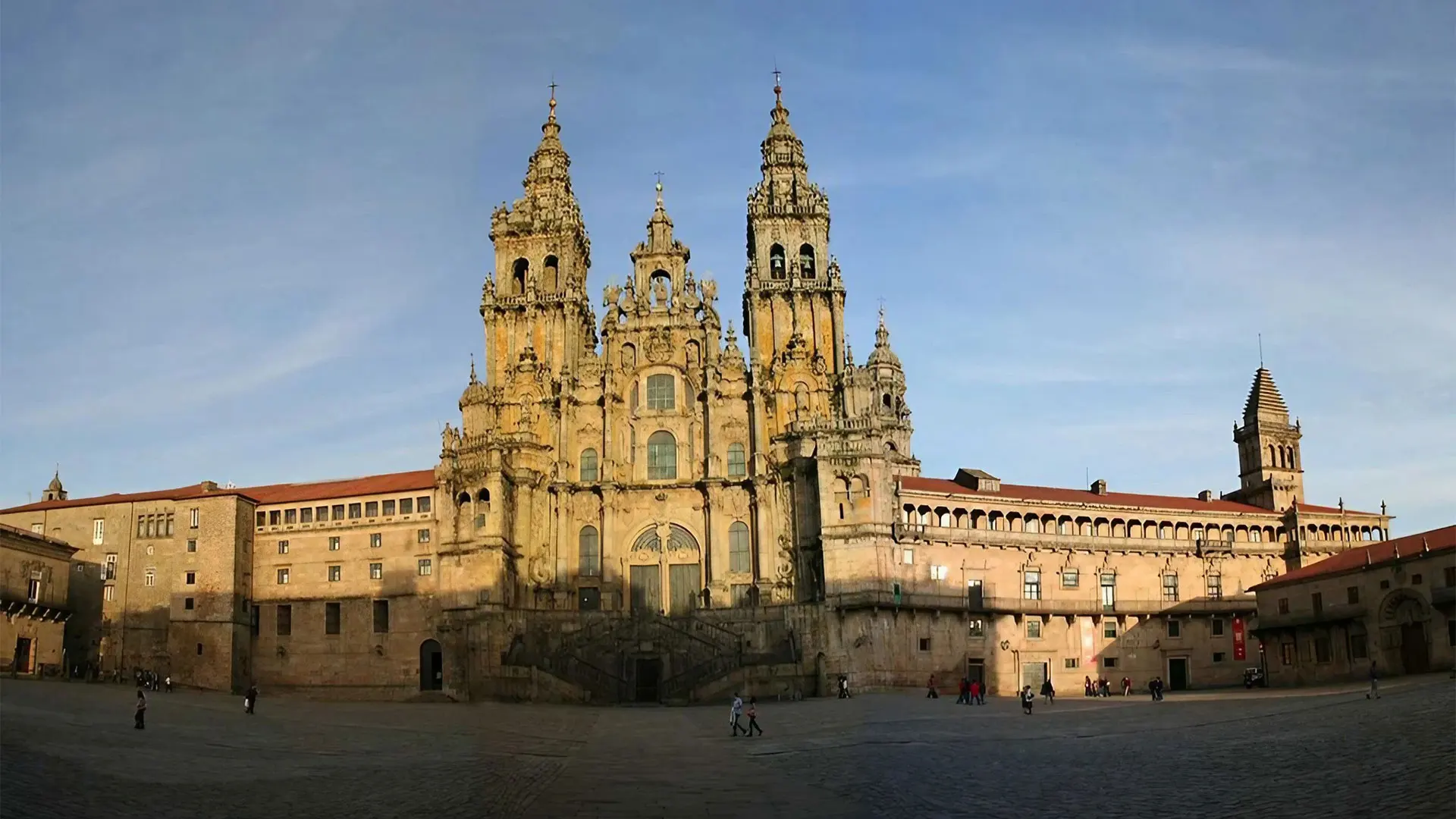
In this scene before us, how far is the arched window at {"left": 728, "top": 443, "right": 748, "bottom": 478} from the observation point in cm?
9138

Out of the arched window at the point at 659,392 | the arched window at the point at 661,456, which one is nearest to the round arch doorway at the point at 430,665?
the arched window at the point at 661,456

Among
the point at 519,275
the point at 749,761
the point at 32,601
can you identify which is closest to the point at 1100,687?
the point at 749,761

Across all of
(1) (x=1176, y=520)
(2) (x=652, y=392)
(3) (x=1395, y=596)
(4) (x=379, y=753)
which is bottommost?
(4) (x=379, y=753)

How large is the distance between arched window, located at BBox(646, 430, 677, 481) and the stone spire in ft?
149

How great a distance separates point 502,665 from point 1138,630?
141 feet

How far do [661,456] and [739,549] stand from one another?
8.41 meters

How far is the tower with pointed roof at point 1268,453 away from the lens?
99.9 m

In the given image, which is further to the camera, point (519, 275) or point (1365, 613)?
point (519, 275)

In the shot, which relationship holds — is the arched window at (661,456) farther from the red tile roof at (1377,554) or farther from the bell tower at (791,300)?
the red tile roof at (1377,554)

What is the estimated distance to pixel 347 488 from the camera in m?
92.8

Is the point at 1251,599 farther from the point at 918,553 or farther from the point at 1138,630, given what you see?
the point at 918,553

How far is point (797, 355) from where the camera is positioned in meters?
93.2

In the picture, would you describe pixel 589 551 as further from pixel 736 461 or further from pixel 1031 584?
pixel 1031 584

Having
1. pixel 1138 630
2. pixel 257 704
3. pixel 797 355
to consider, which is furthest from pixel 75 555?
pixel 1138 630
